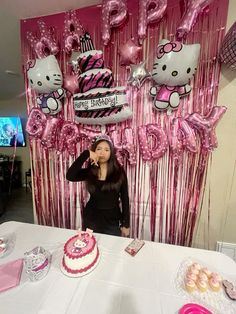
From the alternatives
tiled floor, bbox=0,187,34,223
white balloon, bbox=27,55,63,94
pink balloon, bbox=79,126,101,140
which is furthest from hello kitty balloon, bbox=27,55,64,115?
tiled floor, bbox=0,187,34,223

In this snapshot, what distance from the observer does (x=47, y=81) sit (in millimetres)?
1219

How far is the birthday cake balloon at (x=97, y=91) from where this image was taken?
1.13 metres

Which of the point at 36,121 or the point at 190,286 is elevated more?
the point at 36,121

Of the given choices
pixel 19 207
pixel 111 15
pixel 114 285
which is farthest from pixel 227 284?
pixel 19 207

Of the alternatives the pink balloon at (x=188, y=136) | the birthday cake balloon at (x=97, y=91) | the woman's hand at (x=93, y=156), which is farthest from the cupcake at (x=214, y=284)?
the birthday cake balloon at (x=97, y=91)

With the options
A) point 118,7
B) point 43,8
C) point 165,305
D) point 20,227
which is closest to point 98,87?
Answer: point 118,7

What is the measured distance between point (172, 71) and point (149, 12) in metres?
0.43

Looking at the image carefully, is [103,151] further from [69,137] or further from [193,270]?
[193,270]

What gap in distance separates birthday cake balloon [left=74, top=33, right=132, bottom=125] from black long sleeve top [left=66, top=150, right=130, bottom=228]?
0.93 feet

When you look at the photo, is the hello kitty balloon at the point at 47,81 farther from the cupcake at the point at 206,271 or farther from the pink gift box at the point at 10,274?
the cupcake at the point at 206,271

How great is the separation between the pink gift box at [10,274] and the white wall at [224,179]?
1229mm

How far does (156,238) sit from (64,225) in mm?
810

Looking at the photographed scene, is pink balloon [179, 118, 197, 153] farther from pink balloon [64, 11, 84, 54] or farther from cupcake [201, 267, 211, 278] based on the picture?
pink balloon [64, 11, 84, 54]

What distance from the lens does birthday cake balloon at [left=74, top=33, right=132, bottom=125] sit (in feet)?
3.72
